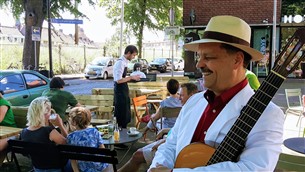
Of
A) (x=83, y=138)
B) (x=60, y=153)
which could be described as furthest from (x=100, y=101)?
(x=60, y=153)

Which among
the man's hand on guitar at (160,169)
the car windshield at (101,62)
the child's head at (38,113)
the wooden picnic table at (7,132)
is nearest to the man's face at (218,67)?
the man's hand on guitar at (160,169)

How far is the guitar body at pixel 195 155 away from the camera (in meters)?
1.62

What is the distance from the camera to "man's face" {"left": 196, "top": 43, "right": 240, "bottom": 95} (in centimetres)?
169

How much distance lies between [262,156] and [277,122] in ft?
0.56

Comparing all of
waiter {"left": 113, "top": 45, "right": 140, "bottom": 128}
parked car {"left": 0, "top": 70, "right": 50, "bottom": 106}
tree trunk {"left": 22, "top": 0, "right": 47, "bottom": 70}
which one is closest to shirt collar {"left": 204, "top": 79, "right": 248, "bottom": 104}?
waiter {"left": 113, "top": 45, "right": 140, "bottom": 128}

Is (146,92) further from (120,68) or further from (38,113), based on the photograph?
(38,113)

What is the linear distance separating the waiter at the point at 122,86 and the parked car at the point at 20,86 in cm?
274

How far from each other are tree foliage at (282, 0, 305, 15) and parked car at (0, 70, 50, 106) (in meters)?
14.3

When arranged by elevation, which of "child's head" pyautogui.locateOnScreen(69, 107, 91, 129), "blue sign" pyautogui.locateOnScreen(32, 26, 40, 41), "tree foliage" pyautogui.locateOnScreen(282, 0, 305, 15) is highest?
"tree foliage" pyautogui.locateOnScreen(282, 0, 305, 15)

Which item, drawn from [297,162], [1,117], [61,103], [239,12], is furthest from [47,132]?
[239,12]

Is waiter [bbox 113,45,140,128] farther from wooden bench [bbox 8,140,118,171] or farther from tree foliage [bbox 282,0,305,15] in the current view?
tree foliage [bbox 282,0,305,15]

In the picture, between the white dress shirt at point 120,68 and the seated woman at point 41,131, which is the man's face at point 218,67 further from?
the white dress shirt at point 120,68

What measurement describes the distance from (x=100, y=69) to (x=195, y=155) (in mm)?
21794

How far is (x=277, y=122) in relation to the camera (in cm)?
147
